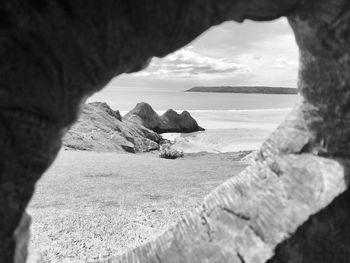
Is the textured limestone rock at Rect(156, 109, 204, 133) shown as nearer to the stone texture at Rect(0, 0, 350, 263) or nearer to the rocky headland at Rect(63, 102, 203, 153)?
the rocky headland at Rect(63, 102, 203, 153)

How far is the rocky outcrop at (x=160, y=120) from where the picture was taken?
22484 mm

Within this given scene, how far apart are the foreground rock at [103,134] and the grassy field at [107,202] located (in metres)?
2.27

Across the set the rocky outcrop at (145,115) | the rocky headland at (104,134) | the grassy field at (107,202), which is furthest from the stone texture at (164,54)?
the rocky outcrop at (145,115)

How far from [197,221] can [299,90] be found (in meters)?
1.04

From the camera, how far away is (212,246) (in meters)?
2.38

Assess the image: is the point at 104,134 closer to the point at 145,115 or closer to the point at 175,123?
the point at 145,115

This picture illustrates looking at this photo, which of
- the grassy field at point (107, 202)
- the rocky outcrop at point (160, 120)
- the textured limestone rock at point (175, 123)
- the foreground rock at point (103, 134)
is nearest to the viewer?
the grassy field at point (107, 202)

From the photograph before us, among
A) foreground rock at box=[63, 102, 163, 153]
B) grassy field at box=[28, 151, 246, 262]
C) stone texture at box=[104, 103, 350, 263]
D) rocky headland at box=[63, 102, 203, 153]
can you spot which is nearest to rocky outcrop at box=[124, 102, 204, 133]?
rocky headland at box=[63, 102, 203, 153]

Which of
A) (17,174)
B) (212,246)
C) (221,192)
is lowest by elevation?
(212,246)

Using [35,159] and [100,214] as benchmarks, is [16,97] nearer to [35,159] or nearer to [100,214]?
[35,159]

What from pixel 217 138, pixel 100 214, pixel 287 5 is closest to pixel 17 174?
pixel 287 5

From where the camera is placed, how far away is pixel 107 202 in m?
6.32

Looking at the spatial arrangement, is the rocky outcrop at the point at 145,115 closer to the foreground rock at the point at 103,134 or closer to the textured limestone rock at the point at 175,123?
the textured limestone rock at the point at 175,123

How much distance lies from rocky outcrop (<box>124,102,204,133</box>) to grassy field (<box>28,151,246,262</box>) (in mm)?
12115
